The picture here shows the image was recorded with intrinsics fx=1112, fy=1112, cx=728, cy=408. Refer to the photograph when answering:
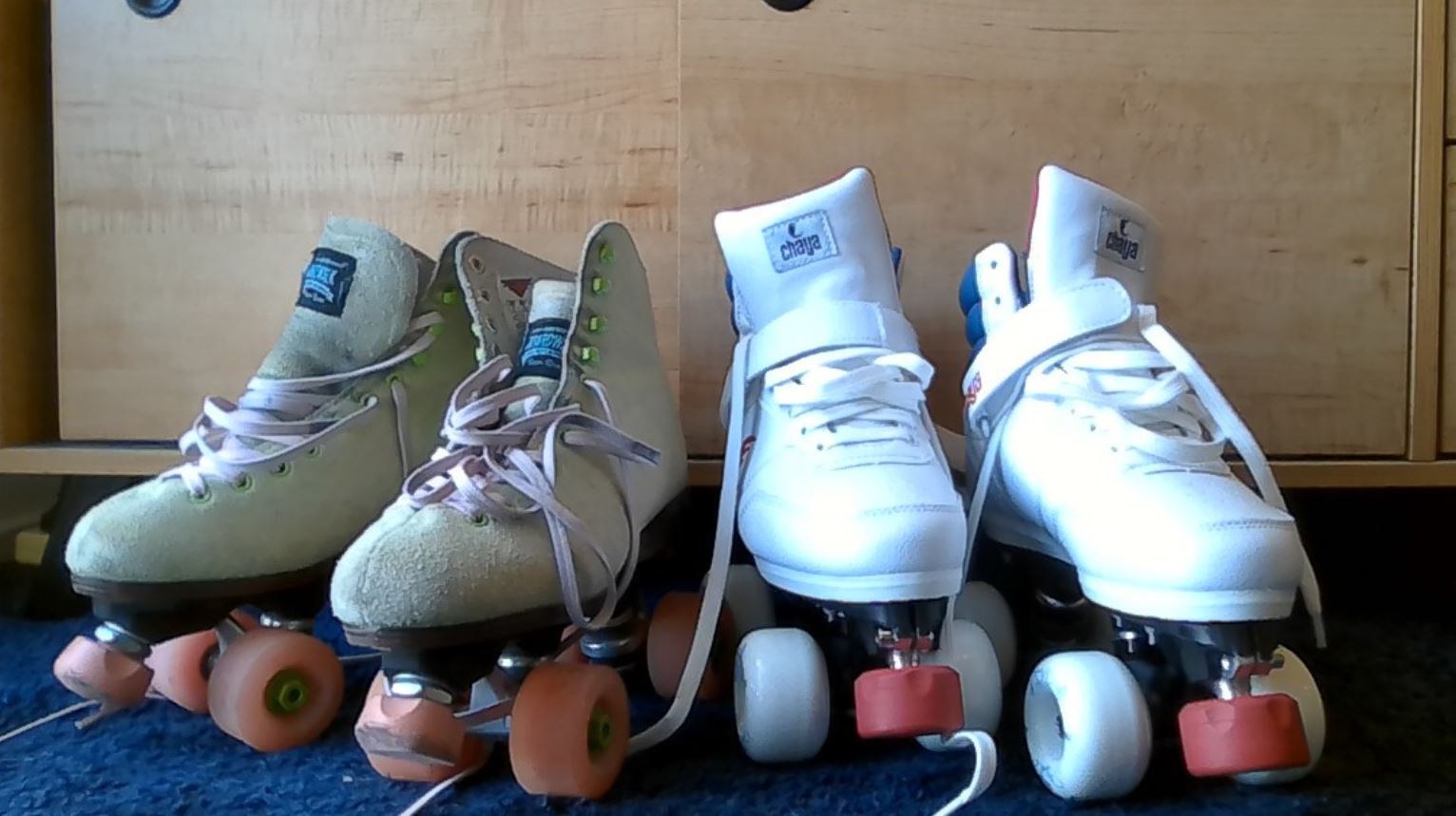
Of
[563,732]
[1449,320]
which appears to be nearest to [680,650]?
[563,732]

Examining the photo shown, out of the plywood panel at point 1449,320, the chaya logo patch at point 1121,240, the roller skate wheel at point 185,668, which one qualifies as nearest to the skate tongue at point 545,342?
the roller skate wheel at point 185,668

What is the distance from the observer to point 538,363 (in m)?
0.62

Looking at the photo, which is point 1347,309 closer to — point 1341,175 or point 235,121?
point 1341,175

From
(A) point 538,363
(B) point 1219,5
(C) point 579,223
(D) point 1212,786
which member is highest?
(B) point 1219,5

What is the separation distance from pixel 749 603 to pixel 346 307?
30 centimetres

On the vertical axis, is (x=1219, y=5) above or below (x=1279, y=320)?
above

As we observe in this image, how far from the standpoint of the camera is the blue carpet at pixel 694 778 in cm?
51

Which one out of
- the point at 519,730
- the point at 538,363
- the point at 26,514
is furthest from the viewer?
the point at 26,514

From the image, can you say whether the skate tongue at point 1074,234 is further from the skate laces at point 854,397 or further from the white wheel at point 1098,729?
the white wheel at point 1098,729

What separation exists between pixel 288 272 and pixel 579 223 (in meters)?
0.23

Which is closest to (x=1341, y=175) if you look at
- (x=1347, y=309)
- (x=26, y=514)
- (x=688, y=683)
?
(x=1347, y=309)

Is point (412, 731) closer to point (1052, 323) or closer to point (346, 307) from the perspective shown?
point (346, 307)

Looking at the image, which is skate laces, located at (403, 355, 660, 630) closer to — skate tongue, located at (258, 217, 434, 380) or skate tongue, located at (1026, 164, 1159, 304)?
skate tongue, located at (258, 217, 434, 380)

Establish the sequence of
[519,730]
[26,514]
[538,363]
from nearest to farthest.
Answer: [519,730]
[538,363]
[26,514]
